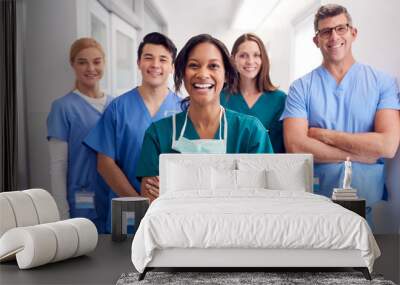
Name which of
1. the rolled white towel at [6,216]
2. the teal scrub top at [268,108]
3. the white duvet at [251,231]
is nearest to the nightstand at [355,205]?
the teal scrub top at [268,108]

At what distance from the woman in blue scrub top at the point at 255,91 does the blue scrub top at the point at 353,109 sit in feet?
0.76

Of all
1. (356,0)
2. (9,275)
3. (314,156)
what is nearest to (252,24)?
(356,0)

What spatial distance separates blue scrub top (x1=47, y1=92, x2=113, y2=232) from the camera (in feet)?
23.2

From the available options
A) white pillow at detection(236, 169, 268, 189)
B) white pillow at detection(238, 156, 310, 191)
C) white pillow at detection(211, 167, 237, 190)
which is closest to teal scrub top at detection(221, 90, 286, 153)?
white pillow at detection(238, 156, 310, 191)

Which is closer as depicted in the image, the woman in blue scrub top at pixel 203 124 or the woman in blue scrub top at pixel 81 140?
the woman in blue scrub top at pixel 203 124

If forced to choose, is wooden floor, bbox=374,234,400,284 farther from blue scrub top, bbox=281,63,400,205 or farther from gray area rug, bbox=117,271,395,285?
blue scrub top, bbox=281,63,400,205

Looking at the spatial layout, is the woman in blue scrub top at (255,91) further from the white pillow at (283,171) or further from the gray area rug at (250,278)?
the gray area rug at (250,278)

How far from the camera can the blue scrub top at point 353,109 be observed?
6.85 meters

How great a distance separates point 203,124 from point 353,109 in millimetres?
1622

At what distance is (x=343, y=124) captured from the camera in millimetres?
6871

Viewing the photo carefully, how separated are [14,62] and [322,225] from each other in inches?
160

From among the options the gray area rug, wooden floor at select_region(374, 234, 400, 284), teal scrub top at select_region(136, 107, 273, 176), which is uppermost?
teal scrub top at select_region(136, 107, 273, 176)

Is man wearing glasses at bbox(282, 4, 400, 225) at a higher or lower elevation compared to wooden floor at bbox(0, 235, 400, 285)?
higher

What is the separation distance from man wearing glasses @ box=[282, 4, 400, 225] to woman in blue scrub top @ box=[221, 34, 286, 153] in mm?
130
